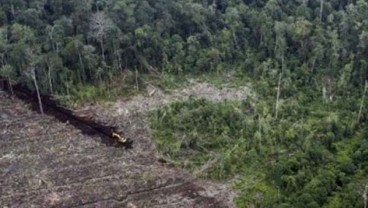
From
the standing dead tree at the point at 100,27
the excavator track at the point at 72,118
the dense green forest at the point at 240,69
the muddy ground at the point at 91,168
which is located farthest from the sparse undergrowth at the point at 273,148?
the standing dead tree at the point at 100,27

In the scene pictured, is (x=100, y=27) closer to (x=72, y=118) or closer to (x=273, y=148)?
(x=72, y=118)

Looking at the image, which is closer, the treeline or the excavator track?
the excavator track

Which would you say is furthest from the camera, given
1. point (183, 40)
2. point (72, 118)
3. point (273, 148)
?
point (183, 40)

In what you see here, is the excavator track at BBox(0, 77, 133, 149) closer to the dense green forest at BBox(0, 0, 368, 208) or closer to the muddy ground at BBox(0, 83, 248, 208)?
the muddy ground at BBox(0, 83, 248, 208)

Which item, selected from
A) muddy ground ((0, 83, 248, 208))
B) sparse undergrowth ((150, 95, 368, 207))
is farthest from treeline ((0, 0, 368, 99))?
sparse undergrowth ((150, 95, 368, 207))

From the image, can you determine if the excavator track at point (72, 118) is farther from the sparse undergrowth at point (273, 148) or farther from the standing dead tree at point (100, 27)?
the standing dead tree at point (100, 27)

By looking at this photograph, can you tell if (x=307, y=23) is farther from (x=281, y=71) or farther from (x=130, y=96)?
(x=130, y=96)

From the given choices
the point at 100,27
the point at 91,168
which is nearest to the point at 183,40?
the point at 100,27
